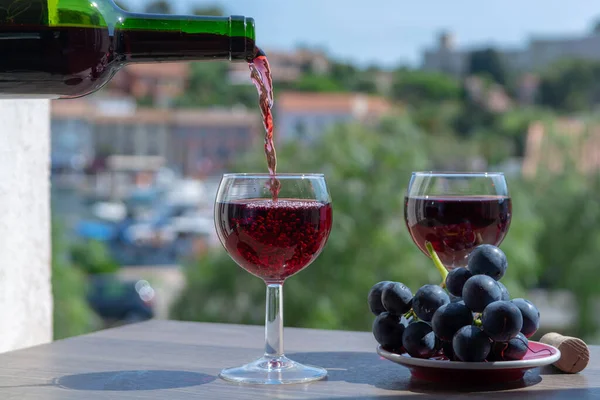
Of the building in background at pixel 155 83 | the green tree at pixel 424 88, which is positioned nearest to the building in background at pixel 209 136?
the building in background at pixel 155 83

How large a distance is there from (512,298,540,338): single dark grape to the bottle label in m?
0.54

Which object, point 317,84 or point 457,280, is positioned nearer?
point 457,280

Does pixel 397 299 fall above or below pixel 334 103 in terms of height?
below

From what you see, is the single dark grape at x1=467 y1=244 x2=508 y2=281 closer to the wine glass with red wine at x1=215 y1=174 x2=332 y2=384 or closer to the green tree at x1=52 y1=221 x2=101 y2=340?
the wine glass with red wine at x1=215 y1=174 x2=332 y2=384

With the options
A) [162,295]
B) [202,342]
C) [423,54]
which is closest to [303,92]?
[423,54]

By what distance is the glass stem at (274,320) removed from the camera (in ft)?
3.00

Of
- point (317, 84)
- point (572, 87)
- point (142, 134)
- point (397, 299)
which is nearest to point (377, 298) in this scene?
point (397, 299)

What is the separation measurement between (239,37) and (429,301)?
1.03 ft

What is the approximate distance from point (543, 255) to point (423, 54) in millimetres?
22215

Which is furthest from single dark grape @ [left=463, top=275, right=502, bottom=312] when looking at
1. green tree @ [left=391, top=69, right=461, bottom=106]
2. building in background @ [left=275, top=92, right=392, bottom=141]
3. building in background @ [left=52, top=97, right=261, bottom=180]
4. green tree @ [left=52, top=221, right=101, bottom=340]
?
building in background @ [left=52, top=97, right=261, bottom=180]

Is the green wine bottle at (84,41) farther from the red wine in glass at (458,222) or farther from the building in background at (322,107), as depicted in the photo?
the building in background at (322,107)

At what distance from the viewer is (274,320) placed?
92cm

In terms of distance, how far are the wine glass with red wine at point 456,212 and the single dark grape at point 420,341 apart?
0.61 ft

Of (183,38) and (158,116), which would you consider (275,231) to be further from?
(158,116)
